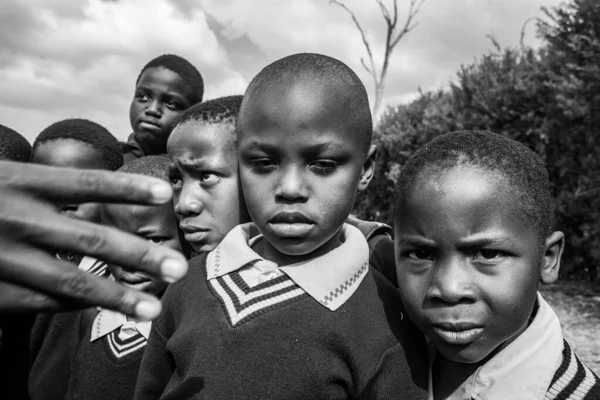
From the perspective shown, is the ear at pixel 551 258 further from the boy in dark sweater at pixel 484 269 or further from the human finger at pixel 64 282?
the human finger at pixel 64 282

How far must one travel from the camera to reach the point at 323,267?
74.1 inches

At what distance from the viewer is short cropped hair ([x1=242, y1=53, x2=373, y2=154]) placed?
6.49 ft

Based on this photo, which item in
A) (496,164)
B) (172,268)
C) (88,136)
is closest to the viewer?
(172,268)

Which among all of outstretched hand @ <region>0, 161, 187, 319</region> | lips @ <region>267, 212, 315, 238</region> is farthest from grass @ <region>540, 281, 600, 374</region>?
outstretched hand @ <region>0, 161, 187, 319</region>

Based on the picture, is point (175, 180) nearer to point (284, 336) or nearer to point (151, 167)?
point (151, 167)

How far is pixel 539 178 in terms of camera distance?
190 cm

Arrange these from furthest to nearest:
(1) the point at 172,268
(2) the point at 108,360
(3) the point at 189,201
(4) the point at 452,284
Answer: (3) the point at 189,201 < (2) the point at 108,360 < (4) the point at 452,284 < (1) the point at 172,268

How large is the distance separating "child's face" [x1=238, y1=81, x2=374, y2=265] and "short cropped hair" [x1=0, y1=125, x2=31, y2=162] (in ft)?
6.10

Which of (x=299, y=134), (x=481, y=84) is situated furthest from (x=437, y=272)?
(x=481, y=84)

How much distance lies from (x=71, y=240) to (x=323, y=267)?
1017 millimetres

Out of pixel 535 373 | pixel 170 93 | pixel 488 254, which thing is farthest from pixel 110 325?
pixel 170 93

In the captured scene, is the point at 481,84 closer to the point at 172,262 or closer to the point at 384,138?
the point at 384,138

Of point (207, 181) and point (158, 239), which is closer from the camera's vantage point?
point (207, 181)

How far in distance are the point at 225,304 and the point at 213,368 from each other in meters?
0.21
